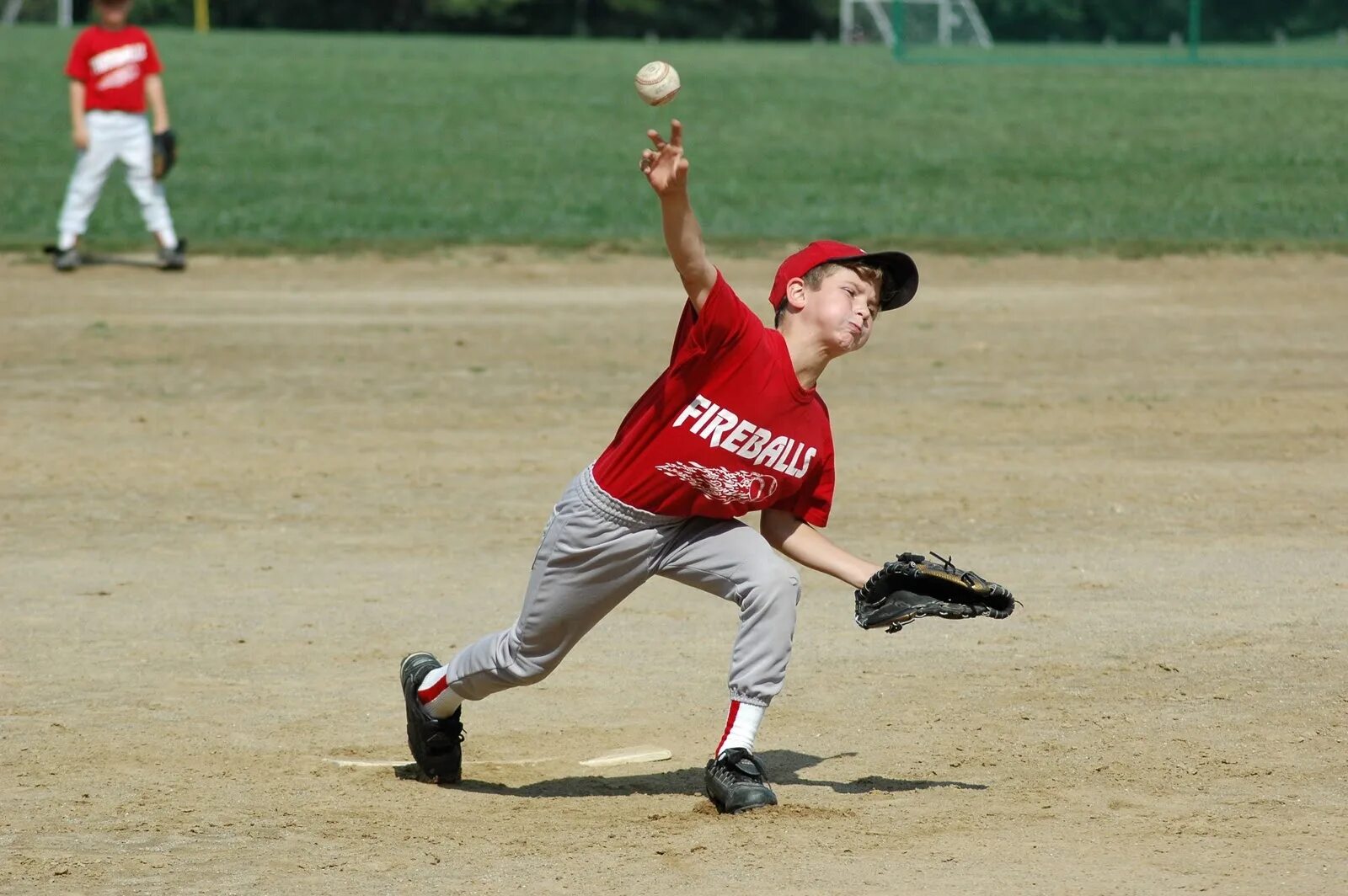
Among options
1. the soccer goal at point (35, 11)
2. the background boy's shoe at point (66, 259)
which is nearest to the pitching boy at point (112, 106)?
the background boy's shoe at point (66, 259)

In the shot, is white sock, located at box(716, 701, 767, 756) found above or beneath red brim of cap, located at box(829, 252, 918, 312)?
beneath

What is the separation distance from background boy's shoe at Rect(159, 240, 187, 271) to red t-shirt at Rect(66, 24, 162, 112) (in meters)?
1.21

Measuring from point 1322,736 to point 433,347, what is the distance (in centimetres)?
736

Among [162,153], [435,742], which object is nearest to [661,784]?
[435,742]

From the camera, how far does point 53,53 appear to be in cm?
3306

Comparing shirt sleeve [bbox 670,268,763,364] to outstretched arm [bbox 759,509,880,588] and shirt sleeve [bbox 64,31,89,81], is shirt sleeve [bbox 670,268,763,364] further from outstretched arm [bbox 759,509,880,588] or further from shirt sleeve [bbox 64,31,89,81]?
shirt sleeve [bbox 64,31,89,81]

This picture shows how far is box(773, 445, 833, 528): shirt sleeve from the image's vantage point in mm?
4590

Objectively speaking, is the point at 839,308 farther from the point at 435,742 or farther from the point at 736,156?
the point at 736,156

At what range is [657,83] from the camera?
4574mm

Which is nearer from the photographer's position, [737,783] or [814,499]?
[737,783]

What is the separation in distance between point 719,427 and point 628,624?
86.7 inches

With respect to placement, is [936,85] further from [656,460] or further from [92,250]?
[656,460]

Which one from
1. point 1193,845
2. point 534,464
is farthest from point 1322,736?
point 534,464

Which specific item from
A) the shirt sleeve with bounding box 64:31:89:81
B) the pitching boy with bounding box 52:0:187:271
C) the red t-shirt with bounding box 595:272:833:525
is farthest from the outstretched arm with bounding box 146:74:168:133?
the red t-shirt with bounding box 595:272:833:525
